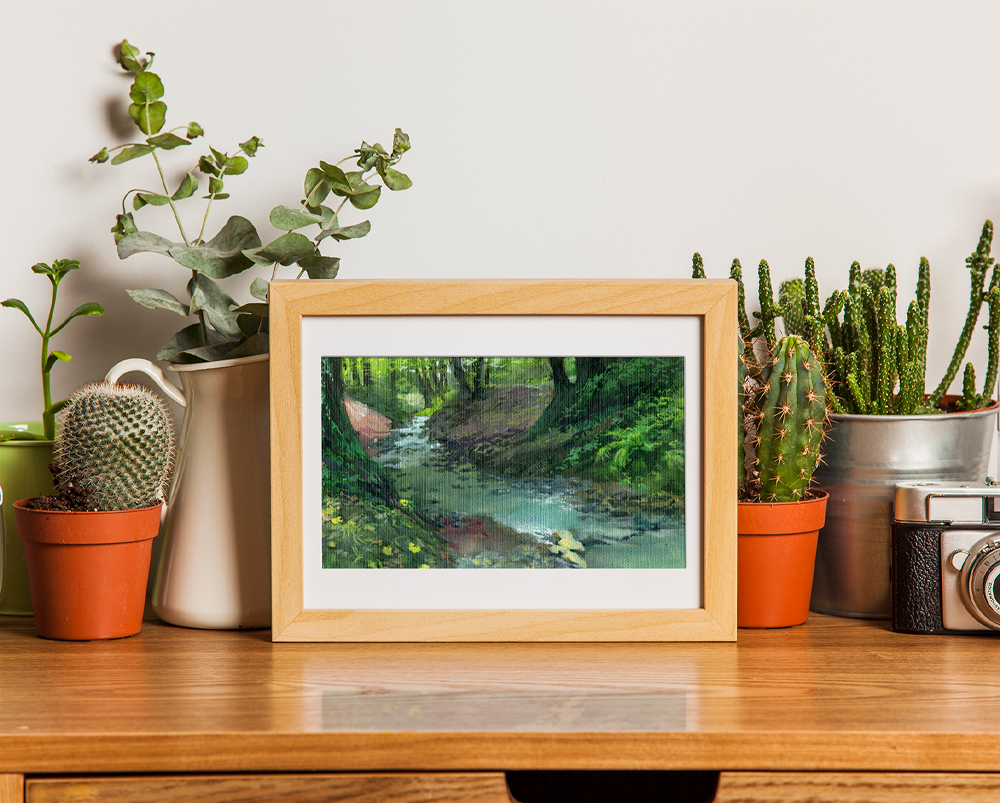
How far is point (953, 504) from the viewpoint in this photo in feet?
2.41

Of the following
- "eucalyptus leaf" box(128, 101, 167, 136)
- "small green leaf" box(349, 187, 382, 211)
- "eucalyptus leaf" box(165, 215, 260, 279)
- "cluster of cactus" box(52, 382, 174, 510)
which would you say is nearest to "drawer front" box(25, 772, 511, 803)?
"cluster of cactus" box(52, 382, 174, 510)

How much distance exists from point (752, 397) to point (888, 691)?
0.31 m

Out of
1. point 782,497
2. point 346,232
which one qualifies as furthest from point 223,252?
point 782,497

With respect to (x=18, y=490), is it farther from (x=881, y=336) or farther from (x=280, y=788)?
(x=881, y=336)

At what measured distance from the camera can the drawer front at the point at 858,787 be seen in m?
0.54

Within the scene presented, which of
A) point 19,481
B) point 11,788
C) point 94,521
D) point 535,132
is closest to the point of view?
point 11,788

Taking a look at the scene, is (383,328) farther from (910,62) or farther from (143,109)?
(910,62)

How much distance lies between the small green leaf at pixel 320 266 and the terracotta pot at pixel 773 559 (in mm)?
503

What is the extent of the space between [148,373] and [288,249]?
0.65 feet

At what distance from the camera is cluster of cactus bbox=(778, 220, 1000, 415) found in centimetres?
82

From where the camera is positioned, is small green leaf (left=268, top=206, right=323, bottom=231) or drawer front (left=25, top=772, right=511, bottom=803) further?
small green leaf (left=268, top=206, right=323, bottom=231)

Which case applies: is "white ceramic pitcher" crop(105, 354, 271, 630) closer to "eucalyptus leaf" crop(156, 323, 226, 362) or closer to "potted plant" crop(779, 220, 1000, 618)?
"eucalyptus leaf" crop(156, 323, 226, 362)

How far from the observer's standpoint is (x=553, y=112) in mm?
949

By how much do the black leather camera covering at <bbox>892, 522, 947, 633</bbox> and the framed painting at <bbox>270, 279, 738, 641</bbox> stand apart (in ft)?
0.54
